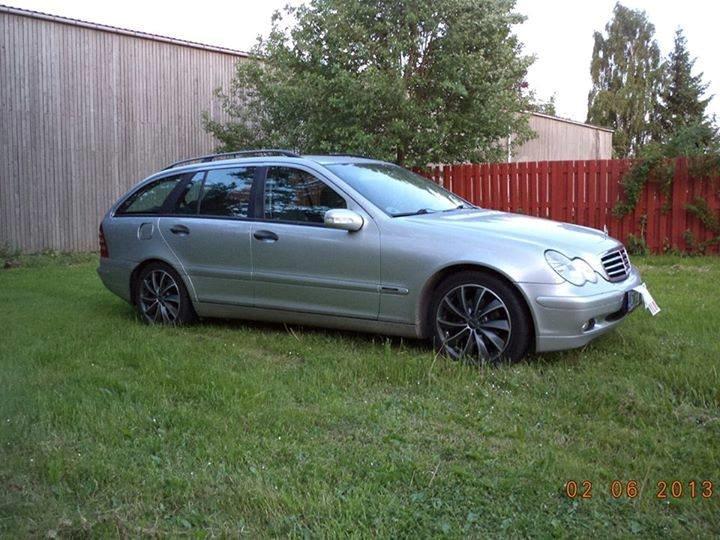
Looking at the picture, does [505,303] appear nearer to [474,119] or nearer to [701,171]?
[701,171]

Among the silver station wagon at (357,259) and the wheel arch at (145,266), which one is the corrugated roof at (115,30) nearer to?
the silver station wagon at (357,259)

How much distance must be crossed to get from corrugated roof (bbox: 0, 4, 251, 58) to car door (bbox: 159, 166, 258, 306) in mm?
7954

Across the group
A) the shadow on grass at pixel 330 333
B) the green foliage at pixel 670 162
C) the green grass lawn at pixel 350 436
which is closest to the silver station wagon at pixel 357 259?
the shadow on grass at pixel 330 333

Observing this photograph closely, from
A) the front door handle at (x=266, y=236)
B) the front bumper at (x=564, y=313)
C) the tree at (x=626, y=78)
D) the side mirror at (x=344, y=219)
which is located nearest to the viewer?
the front bumper at (x=564, y=313)

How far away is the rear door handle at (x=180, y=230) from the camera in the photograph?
6625mm

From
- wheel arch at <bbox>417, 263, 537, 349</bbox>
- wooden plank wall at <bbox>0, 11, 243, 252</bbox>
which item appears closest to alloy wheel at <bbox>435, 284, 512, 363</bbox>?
wheel arch at <bbox>417, 263, 537, 349</bbox>

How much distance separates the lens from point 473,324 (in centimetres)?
513

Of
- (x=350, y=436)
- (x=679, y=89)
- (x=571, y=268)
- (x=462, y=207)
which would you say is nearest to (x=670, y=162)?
(x=462, y=207)

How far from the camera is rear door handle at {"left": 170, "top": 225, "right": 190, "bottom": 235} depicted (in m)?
6.62

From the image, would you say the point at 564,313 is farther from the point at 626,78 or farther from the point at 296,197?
the point at 626,78

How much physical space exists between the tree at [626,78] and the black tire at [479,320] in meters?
36.4

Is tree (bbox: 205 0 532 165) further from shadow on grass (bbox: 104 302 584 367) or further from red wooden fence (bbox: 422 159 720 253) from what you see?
shadow on grass (bbox: 104 302 584 367)

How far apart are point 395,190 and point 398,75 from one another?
5.93 m

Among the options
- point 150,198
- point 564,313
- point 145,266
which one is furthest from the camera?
point 150,198
